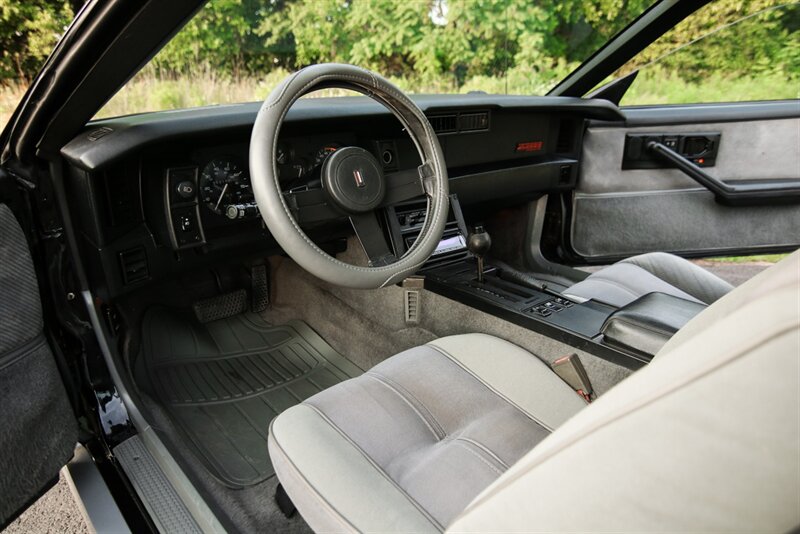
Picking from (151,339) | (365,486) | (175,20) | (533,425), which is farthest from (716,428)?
(151,339)

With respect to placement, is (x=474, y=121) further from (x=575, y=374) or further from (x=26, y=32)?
(x=26, y=32)

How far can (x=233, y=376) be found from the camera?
1947 millimetres

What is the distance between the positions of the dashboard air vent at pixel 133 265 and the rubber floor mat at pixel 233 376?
47 cm

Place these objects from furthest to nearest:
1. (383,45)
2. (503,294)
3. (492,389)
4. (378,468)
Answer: (383,45)
(503,294)
(492,389)
(378,468)

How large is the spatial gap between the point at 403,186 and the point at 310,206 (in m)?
0.28

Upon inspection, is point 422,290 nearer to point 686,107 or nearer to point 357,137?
point 357,137

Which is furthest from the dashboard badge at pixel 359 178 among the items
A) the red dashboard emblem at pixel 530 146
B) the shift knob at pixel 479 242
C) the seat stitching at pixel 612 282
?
the red dashboard emblem at pixel 530 146

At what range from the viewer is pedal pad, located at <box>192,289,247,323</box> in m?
2.12

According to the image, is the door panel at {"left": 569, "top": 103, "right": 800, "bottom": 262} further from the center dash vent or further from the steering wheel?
the steering wheel

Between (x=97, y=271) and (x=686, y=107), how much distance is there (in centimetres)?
244

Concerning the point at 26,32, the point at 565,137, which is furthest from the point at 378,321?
the point at 26,32

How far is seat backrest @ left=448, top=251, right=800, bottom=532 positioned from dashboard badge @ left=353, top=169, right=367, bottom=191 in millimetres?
878

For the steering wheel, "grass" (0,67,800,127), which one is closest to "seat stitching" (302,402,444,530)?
the steering wheel

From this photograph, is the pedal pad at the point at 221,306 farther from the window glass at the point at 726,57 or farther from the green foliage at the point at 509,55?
the window glass at the point at 726,57
